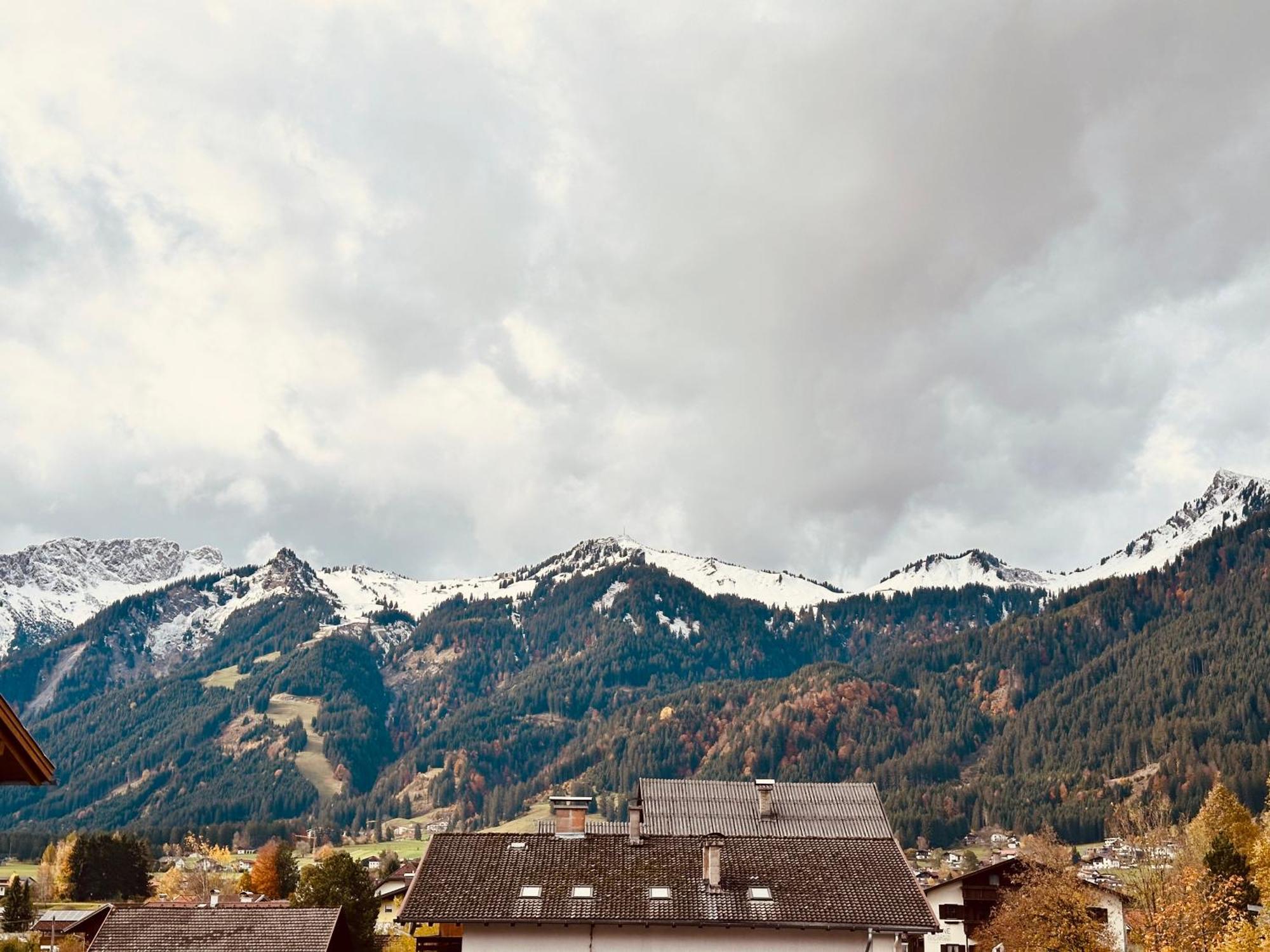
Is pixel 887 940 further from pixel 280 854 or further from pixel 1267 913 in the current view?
pixel 280 854

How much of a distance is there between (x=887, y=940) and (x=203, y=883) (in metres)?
145

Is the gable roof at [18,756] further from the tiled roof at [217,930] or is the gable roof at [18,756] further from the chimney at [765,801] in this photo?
the chimney at [765,801]

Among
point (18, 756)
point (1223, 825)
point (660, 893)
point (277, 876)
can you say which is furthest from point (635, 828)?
point (277, 876)

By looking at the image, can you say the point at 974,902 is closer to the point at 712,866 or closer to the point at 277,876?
the point at 712,866

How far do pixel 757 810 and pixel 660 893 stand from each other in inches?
990

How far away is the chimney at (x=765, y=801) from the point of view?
74.0 metres

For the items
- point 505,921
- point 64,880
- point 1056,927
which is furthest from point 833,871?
point 64,880

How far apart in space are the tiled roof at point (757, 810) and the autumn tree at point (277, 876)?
10727cm

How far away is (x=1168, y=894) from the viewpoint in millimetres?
65250

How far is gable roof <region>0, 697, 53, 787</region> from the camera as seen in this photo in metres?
18.4

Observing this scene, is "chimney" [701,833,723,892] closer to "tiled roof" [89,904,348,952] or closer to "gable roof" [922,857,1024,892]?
"tiled roof" [89,904,348,952]

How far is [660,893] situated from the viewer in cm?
5075

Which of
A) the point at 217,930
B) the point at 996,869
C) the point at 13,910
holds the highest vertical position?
the point at 996,869

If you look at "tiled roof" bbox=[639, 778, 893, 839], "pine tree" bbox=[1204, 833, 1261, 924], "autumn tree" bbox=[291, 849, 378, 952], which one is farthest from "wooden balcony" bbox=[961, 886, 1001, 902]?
"autumn tree" bbox=[291, 849, 378, 952]
